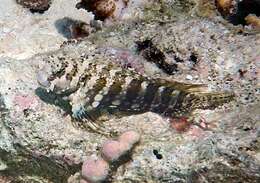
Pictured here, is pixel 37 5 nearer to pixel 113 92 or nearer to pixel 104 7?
pixel 104 7

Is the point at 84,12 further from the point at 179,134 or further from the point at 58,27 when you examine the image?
the point at 179,134

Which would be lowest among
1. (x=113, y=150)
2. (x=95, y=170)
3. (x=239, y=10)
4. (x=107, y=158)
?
(x=95, y=170)

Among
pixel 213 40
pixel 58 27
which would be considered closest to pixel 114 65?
pixel 213 40

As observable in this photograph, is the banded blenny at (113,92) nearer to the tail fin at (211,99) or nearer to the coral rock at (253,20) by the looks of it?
the tail fin at (211,99)

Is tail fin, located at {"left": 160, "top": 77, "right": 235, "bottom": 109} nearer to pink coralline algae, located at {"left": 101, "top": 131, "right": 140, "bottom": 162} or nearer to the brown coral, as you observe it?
pink coralline algae, located at {"left": 101, "top": 131, "right": 140, "bottom": 162}

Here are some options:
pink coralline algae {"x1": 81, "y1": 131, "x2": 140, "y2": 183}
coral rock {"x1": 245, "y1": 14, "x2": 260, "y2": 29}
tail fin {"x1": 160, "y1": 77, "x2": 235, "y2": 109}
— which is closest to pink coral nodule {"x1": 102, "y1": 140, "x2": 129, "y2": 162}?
pink coralline algae {"x1": 81, "y1": 131, "x2": 140, "y2": 183}

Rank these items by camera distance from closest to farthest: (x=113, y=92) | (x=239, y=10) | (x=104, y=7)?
(x=113, y=92)
(x=239, y=10)
(x=104, y=7)

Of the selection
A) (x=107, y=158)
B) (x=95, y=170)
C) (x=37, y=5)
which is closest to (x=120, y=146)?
(x=107, y=158)
